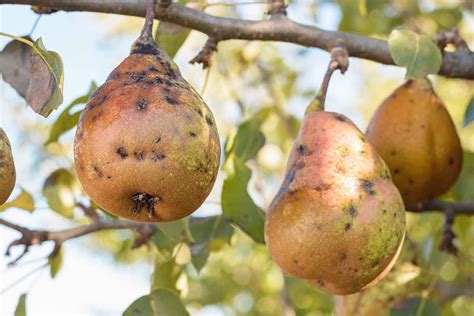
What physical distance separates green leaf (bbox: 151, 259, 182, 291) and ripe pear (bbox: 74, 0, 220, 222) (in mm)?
731

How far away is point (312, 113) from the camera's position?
67.2 inches

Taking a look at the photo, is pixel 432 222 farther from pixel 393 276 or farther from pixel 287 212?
pixel 287 212

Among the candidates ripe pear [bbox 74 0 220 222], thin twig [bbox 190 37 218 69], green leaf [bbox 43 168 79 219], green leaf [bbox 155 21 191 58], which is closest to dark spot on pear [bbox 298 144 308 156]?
ripe pear [bbox 74 0 220 222]

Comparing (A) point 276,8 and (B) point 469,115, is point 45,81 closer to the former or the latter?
(A) point 276,8

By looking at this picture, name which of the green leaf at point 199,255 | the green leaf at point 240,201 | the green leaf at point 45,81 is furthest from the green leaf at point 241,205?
the green leaf at point 45,81

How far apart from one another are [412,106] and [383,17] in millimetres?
1181

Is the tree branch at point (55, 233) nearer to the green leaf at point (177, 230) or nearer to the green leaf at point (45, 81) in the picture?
the green leaf at point (177, 230)

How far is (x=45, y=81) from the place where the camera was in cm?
149

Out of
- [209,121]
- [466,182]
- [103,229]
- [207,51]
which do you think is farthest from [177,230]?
[466,182]

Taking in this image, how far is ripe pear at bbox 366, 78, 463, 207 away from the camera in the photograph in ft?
6.76

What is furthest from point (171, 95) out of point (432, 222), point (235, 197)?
point (432, 222)

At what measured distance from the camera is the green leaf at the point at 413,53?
5.71 feet

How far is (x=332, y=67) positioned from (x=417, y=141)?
0.37m

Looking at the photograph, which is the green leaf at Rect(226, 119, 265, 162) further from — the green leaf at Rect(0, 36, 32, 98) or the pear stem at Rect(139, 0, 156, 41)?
the pear stem at Rect(139, 0, 156, 41)
